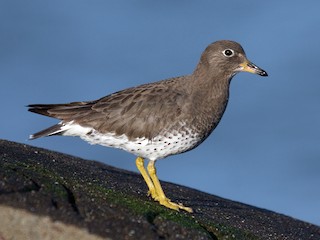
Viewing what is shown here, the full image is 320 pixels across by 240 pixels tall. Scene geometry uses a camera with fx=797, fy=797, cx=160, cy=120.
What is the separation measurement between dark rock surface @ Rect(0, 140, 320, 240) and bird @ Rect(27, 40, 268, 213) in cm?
71

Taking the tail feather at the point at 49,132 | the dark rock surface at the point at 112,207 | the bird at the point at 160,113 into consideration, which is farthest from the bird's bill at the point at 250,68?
the tail feather at the point at 49,132

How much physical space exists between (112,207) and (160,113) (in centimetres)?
313

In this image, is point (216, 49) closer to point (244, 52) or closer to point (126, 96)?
point (244, 52)

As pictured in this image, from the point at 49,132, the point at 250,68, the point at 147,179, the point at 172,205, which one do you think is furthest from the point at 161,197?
the point at 250,68

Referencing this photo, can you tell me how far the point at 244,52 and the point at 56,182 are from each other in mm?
4708

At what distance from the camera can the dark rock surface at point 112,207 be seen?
9.47 metres

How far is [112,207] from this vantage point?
400 inches

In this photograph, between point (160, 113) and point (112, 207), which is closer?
point (112, 207)

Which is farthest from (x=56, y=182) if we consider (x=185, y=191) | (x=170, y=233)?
(x=185, y=191)

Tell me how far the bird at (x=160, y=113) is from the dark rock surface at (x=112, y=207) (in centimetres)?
71

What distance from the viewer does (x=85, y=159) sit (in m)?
17.1

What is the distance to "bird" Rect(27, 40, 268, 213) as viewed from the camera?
42.1 feet

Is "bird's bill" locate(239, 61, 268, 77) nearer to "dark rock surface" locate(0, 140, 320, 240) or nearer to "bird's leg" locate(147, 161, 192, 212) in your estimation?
"bird's leg" locate(147, 161, 192, 212)

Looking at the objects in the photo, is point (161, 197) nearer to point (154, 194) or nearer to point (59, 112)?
point (154, 194)
